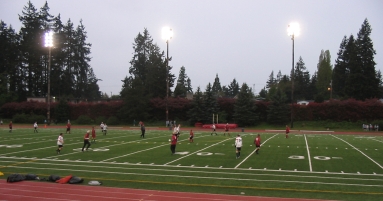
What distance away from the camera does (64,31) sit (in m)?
101

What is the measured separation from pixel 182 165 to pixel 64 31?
90.4m

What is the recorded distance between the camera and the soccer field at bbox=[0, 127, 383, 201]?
1516cm

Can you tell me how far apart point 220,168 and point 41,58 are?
287 feet

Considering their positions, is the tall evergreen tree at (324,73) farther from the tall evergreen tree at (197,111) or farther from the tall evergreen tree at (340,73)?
the tall evergreen tree at (197,111)

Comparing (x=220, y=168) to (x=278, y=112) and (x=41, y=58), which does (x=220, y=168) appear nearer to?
(x=278, y=112)

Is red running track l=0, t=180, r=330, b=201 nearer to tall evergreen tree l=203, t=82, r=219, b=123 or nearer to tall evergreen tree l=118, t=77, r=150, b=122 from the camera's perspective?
tall evergreen tree l=203, t=82, r=219, b=123

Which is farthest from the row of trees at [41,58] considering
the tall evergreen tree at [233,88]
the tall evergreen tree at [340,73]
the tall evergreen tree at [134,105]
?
the tall evergreen tree at [233,88]

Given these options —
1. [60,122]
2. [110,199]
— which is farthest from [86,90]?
[110,199]

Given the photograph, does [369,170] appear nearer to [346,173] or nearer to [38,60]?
[346,173]

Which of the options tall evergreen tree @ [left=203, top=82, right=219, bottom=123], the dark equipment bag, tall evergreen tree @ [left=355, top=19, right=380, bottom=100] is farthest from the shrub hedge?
the dark equipment bag

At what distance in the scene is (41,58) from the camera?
95.9 m

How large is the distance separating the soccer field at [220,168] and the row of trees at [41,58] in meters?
70.1

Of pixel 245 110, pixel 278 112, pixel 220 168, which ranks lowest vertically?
pixel 220 168

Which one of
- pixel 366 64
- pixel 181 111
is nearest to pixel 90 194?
pixel 181 111
